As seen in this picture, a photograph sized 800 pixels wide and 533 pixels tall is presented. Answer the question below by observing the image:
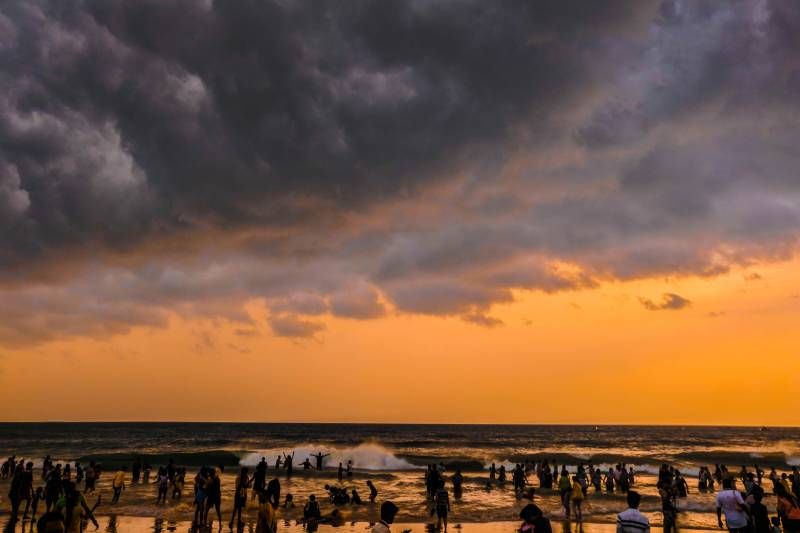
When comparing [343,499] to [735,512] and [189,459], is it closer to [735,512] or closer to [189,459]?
[735,512]

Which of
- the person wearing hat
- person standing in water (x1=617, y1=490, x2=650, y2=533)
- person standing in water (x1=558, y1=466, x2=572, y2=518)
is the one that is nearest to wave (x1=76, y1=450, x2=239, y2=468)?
person standing in water (x1=558, y1=466, x2=572, y2=518)

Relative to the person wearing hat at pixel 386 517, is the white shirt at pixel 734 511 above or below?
below

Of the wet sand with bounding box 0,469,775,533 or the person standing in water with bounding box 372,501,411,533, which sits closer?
the person standing in water with bounding box 372,501,411,533

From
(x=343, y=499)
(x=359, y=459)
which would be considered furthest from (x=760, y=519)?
(x=359, y=459)

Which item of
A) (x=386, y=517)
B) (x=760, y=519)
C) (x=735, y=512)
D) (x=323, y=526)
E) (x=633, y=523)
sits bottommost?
(x=323, y=526)

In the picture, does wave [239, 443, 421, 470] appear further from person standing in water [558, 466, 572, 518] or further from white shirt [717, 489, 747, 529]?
white shirt [717, 489, 747, 529]

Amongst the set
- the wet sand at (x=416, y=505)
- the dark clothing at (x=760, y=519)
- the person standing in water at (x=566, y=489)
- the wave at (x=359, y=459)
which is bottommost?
the wave at (x=359, y=459)

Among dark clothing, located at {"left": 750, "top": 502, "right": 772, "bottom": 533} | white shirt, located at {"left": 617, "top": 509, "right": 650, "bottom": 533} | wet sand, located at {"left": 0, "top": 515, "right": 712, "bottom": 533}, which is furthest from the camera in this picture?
wet sand, located at {"left": 0, "top": 515, "right": 712, "bottom": 533}

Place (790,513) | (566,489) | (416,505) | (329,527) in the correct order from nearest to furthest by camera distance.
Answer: (790,513) → (329,527) → (566,489) → (416,505)

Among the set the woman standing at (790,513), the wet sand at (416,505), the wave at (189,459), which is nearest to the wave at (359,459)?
the wave at (189,459)

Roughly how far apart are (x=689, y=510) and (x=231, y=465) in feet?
170

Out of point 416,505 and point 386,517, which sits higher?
point 386,517

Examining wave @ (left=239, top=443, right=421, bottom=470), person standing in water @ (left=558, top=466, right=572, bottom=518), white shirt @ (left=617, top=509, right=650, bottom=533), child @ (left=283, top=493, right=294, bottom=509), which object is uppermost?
white shirt @ (left=617, top=509, right=650, bottom=533)

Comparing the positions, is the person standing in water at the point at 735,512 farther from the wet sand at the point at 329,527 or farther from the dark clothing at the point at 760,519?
the wet sand at the point at 329,527
